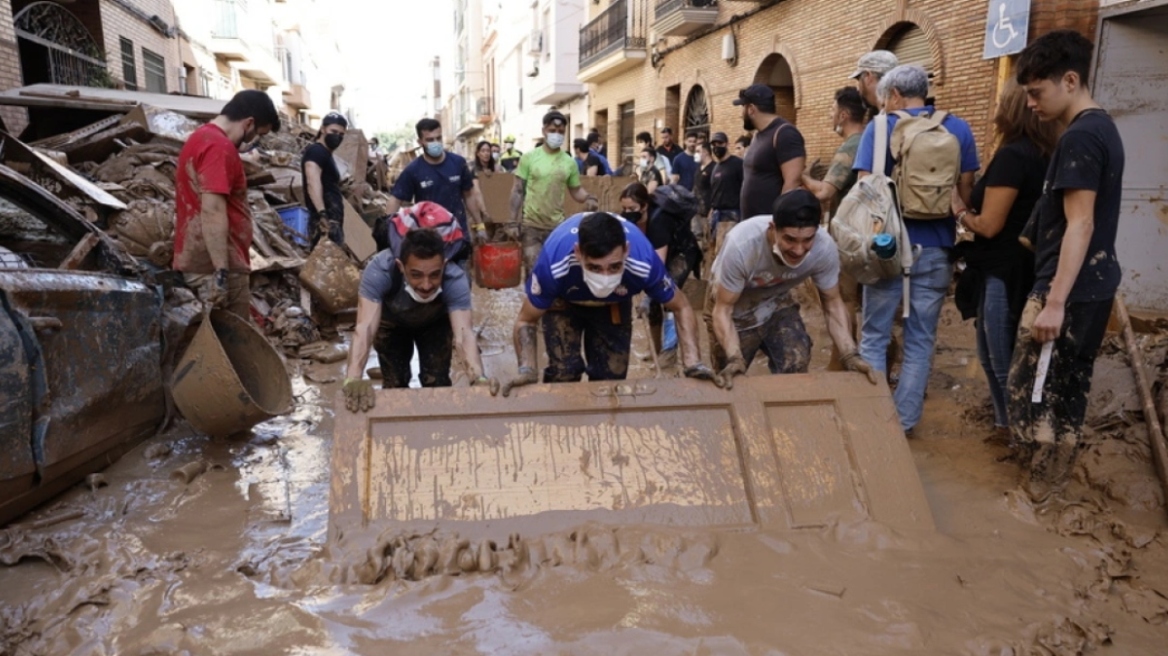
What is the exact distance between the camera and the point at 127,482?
357cm

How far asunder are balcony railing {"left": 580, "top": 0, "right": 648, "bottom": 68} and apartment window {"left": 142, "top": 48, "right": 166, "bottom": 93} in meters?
9.77

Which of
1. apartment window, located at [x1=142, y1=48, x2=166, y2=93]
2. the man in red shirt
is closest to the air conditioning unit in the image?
apartment window, located at [x1=142, y1=48, x2=166, y2=93]

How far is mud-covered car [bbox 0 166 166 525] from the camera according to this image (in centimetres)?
290

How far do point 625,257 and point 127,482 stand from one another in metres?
2.45

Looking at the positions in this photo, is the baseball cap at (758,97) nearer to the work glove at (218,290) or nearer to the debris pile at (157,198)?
the work glove at (218,290)

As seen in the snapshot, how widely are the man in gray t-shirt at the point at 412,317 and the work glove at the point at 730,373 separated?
886mm

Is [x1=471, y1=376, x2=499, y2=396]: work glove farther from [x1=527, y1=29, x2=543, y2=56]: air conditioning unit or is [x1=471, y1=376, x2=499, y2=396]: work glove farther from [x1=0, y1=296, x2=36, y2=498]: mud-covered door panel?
[x1=527, y1=29, x2=543, y2=56]: air conditioning unit

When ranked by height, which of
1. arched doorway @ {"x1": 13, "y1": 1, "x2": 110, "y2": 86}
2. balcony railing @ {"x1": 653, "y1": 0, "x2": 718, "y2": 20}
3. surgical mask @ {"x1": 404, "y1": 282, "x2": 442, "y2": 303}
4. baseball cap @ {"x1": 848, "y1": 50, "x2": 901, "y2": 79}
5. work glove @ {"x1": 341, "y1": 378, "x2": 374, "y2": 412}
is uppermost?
balcony railing @ {"x1": 653, "y1": 0, "x2": 718, "y2": 20}

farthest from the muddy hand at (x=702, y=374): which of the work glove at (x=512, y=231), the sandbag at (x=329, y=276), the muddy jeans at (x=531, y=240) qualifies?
the sandbag at (x=329, y=276)

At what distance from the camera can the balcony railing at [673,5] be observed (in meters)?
14.6

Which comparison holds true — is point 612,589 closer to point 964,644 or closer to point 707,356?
point 964,644

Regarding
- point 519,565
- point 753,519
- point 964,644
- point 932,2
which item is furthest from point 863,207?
point 932,2

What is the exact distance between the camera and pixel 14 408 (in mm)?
2836

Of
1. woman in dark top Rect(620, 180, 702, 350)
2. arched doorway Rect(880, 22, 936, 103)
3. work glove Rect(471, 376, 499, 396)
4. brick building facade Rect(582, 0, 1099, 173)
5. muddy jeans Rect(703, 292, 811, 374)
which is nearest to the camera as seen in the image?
work glove Rect(471, 376, 499, 396)
